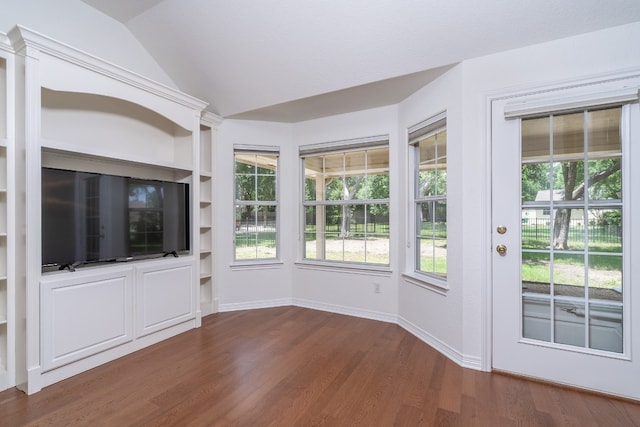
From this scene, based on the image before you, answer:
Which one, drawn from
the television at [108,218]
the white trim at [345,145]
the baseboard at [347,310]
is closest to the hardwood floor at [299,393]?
the baseboard at [347,310]

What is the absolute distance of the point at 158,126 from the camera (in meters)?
3.41

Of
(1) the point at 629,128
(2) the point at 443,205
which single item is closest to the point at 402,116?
(2) the point at 443,205

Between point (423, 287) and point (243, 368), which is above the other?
point (423, 287)

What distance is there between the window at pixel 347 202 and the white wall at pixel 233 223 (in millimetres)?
245

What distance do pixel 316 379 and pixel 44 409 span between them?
5.82ft

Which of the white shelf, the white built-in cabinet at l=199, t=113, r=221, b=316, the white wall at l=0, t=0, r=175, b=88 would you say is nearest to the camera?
the white shelf

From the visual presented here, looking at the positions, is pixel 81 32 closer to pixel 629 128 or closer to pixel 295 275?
pixel 295 275

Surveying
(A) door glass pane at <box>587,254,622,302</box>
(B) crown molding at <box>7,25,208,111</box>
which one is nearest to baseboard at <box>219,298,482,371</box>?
(A) door glass pane at <box>587,254,622,302</box>

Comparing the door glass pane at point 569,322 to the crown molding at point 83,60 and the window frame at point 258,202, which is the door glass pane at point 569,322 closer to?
the window frame at point 258,202

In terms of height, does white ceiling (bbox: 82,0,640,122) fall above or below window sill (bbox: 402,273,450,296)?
above

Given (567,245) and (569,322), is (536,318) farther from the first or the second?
(567,245)

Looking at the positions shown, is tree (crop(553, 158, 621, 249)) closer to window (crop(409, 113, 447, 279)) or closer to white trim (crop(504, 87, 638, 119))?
white trim (crop(504, 87, 638, 119))

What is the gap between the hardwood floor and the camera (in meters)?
1.83

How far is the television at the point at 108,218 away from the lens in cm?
231
